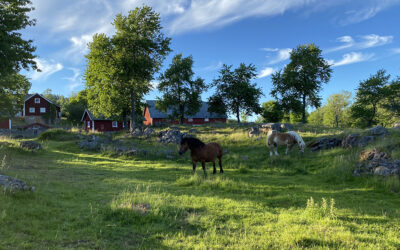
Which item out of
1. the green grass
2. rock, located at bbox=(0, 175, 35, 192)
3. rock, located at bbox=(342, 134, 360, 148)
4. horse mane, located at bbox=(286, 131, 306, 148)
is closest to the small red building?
horse mane, located at bbox=(286, 131, 306, 148)

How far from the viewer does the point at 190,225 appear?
5.52m

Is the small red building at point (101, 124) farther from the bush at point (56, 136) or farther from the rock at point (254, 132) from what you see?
the rock at point (254, 132)

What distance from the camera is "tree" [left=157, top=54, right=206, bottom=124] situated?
47.2m

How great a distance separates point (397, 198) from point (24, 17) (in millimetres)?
31768

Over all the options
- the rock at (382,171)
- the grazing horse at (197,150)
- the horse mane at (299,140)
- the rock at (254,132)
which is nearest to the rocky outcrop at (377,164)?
the rock at (382,171)

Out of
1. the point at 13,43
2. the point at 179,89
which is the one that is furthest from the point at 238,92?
the point at 13,43

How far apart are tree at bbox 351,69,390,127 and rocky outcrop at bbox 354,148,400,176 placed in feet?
160

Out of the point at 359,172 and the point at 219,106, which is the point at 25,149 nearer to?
the point at 359,172

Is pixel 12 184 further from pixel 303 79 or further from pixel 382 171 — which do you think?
pixel 303 79

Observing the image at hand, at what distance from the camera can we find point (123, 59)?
3653 cm

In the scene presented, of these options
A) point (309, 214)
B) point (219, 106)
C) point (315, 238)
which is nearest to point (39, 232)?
Answer: point (315, 238)

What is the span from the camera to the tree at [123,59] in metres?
36.5

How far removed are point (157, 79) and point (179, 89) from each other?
5.41 meters

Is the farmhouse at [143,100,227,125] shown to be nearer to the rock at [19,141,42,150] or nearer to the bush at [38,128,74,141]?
the bush at [38,128,74,141]
